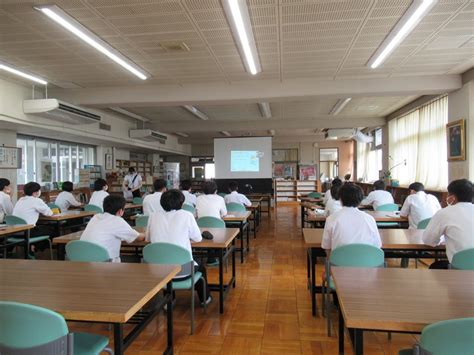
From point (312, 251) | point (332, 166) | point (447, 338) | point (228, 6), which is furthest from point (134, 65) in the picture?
point (332, 166)

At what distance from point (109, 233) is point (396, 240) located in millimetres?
2526

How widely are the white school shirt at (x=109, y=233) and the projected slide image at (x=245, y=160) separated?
23.6ft

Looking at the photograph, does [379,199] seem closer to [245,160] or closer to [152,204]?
[152,204]

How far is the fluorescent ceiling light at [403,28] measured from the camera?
3.37 meters

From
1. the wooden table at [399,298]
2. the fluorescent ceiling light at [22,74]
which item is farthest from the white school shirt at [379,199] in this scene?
the fluorescent ceiling light at [22,74]

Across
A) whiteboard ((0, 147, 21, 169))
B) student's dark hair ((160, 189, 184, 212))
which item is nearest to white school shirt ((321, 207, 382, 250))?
student's dark hair ((160, 189, 184, 212))

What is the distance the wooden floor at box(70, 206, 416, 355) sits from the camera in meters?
2.47

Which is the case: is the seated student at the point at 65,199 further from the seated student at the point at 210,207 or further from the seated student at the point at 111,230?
the seated student at the point at 111,230

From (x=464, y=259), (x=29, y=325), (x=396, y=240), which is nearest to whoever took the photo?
(x=29, y=325)

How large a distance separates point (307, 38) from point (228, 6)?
1289mm

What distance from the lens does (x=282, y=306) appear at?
324 centimetres

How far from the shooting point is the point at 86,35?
3.95 m

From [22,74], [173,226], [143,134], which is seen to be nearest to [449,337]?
[173,226]

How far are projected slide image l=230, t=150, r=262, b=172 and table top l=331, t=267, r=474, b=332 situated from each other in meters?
7.93
